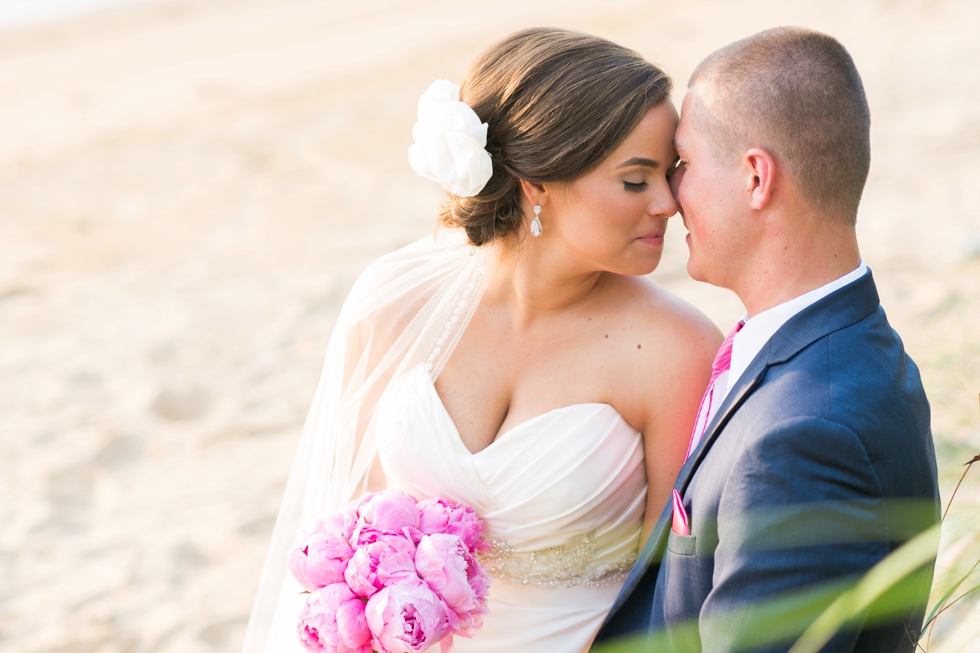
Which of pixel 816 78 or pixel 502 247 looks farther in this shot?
pixel 502 247

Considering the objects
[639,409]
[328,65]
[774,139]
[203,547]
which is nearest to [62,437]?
[203,547]

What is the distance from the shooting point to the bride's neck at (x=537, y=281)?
3170 millimetres

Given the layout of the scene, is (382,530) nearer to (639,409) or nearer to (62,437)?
(639,409)

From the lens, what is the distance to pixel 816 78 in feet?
7.50

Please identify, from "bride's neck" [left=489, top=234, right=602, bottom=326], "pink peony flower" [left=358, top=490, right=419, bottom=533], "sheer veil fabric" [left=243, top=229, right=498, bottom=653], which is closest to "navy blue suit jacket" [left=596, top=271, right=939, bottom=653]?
"pink peony flower" [left=358, top=490, right=419, bottom=533]

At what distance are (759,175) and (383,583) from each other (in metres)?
1.50

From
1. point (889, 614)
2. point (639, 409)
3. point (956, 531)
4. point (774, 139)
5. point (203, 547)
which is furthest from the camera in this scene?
point (203, 547)

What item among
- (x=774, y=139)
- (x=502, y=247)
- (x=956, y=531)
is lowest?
(x=956, y=531)

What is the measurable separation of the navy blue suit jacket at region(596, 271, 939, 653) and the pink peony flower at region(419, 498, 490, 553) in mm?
700

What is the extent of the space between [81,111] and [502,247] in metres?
12.5

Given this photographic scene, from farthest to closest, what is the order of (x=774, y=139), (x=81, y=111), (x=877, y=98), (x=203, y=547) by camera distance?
1. (x=81, y=111)
2. (x=877, y=98)
3. (x=203, y=547)
4. (x=774, y=139)

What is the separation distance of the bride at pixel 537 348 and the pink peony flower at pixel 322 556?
1.71 ft

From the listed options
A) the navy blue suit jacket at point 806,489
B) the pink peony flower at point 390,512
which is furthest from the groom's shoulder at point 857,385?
the pink peony flower at point 390,512

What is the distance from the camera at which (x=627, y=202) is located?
112 inches
